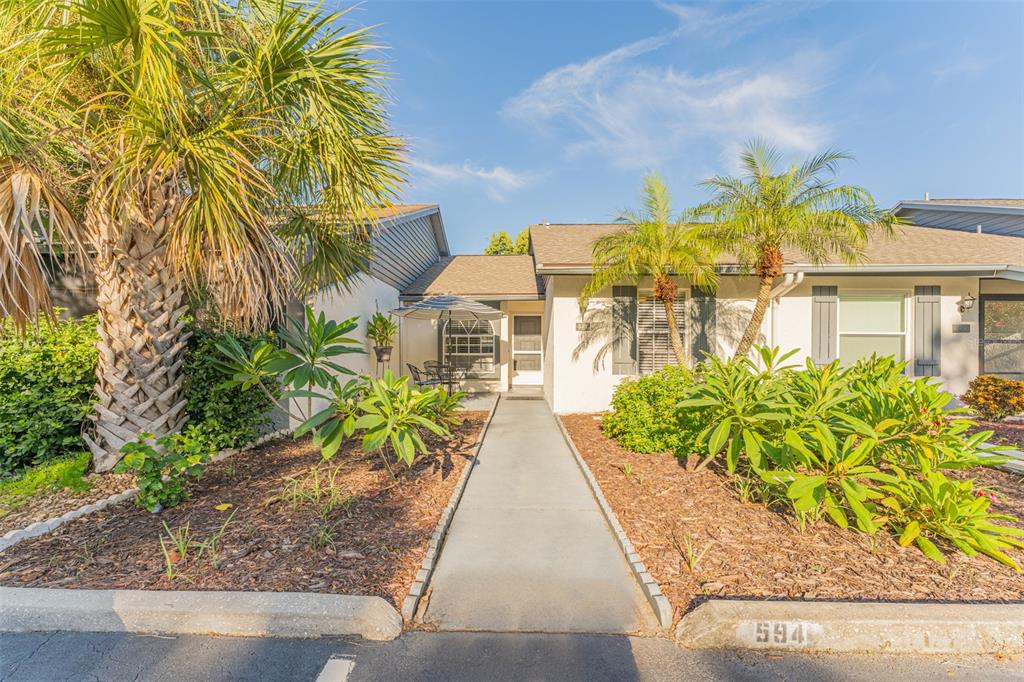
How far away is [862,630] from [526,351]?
974 cm

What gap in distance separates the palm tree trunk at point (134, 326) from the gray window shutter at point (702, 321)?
28.5 feet

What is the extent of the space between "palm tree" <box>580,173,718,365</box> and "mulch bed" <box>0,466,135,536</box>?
23.6 ft

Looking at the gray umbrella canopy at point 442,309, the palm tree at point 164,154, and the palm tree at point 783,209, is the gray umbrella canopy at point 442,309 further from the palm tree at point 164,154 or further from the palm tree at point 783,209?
the palm tree at point 783,209

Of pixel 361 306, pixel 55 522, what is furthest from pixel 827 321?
pixel 55 522

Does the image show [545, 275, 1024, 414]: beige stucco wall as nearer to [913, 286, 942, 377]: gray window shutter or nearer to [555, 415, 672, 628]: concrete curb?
[913, 286, 942, 377]: gray window shutter

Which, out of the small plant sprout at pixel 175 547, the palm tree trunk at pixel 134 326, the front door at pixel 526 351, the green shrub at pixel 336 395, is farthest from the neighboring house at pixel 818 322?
the small plant sprout at pixel 175 547

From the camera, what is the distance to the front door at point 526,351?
1170cm

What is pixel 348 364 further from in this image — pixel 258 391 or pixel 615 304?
pixel 615 304

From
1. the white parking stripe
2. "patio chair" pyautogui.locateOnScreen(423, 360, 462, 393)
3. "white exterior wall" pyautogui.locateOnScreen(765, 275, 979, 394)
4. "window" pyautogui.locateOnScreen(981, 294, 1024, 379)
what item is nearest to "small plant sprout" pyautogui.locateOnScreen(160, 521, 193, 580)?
the white parking stripe

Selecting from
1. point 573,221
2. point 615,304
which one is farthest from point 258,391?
point 573,221

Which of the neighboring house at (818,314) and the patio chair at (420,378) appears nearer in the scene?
the neighboring house at (818,314)

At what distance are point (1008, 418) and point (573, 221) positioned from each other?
35.4 ft

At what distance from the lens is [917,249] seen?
8.71 metres

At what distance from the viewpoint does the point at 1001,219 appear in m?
10.2
